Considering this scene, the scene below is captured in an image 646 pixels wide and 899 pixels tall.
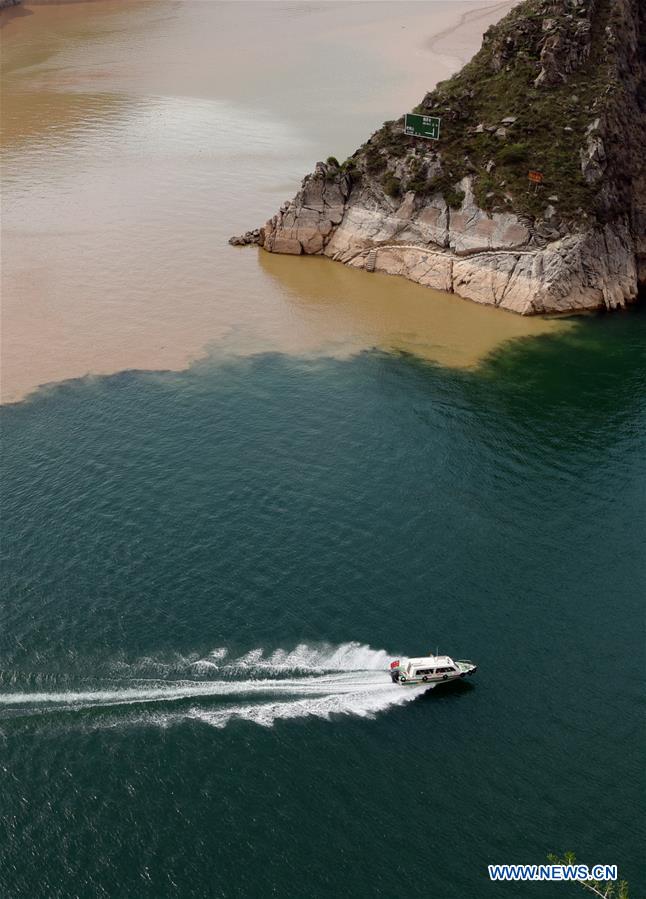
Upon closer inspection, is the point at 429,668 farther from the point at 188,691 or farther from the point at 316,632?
the point at 188,691

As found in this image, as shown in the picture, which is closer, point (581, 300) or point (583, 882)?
point (583, 882)

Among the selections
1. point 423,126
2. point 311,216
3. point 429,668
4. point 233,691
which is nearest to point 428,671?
point 429,668

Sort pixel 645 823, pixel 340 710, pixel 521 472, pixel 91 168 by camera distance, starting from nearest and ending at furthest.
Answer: pixel 645 823 → pixel 340 710 → pixel 521 472 → pixel 91 168

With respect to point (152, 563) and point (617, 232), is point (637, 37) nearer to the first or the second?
point (617, 232)

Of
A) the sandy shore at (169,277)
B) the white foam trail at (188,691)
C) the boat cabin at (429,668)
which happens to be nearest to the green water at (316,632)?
the white foam trail at (188,691)

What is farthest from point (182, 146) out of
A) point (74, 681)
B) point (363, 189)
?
point (74, 681)

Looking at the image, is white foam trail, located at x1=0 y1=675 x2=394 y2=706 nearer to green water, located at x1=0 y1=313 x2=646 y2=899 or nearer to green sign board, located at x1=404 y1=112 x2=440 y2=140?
green water, located at x1=0 y1=313 x2=646 y2=899
